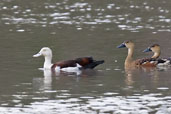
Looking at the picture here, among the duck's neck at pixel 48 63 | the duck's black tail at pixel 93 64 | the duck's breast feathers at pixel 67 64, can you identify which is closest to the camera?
the duck's breast feathers at pixel 67 64

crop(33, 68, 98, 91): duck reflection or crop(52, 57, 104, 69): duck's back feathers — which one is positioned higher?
crop(52, 57, 104, 69): duck's back feathers

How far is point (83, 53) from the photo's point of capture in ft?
68.9

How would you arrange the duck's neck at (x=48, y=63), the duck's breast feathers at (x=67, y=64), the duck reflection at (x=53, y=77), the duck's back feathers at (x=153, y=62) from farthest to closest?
1. the duck's back feathers at (x=153, y=62)
2. the duck's neck at (x=48, y=63)
3. the duck's breast feathers at (x=67, y=64)
4. the duck reflection at (x=53, y=77)

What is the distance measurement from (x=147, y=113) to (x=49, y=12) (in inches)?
847

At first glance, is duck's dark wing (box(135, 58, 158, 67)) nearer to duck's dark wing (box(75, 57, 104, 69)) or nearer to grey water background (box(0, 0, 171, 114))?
grey water background (box(0, 0, 171, 114))

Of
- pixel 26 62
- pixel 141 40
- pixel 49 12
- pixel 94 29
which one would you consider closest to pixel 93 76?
pixel 26 62

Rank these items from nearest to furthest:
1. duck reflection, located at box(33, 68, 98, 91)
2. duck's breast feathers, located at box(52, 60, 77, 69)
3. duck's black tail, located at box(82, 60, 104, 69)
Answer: duck reflection, located at box(33, 68, 98, 91) → duck's breast feathers, located at box(52, 60, 77, 69) → duck's black tail, located at box(82, 60, 104, 69)

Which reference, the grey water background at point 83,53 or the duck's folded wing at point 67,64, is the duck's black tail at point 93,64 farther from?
the duck's folded wing at point 67,64

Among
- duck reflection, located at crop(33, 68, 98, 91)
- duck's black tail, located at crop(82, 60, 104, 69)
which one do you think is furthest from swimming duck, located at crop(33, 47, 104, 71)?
duck reflection, located at crop(33, 68, 98, 91)

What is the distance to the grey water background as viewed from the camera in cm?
1366

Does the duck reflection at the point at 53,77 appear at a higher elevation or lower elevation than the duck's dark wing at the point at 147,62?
lower

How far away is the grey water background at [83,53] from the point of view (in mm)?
13664

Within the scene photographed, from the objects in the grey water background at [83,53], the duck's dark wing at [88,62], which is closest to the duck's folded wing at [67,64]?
the duck's dark wing at [88,62]

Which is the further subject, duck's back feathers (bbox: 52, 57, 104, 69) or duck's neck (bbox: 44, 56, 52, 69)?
duck's neck (bbox: 44, 56, 52, 69)
